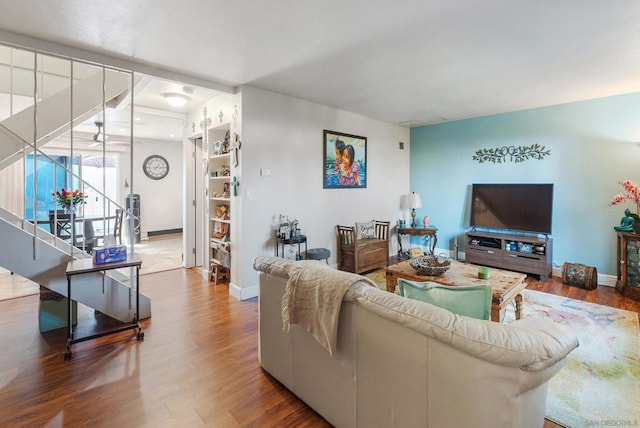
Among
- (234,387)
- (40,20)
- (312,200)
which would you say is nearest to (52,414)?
(234,387)

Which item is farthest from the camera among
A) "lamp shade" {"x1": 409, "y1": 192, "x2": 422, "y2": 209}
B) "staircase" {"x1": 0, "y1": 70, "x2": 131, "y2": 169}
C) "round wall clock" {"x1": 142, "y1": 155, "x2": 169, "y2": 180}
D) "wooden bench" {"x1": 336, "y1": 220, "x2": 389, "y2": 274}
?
"round wall clock" {"x1": 142, "y1": 155, "x2": 169, "y2": 180}

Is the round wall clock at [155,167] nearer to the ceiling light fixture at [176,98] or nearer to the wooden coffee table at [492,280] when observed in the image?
the ceiling light fixture at [176,98]

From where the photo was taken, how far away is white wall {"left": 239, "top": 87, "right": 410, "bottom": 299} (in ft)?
12.1

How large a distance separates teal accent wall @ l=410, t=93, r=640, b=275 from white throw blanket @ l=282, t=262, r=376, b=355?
14.6 feet

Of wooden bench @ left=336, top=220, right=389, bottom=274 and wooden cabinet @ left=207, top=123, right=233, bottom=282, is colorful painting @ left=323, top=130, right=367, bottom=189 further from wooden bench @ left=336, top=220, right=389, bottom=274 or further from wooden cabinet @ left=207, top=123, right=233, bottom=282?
wooden cabinet @ left=207, top=123, right=233, bottom=282

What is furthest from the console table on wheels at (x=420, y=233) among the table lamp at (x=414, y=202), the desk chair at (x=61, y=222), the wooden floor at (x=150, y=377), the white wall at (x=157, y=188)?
the white wall at (x=157, y=188)

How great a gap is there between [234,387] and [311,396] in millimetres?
583

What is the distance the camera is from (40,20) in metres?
2.25

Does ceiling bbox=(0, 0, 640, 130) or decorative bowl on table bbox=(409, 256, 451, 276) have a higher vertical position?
ceiling bbox=(0, 0, 640, 130)

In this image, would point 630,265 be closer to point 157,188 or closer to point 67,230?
point 67,230

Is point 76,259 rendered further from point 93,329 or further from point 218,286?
point 218,286

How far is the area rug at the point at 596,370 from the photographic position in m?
1.78

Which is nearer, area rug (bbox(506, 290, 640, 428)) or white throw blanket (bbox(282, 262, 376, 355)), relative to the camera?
white throw blanket (bbox(282, 262, 376, 355))

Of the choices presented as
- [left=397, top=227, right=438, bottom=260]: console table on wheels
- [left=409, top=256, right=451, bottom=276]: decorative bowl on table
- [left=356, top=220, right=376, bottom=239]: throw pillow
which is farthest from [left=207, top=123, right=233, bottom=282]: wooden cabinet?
[left=397, top=227, right=438, bottom=260]: console table on wheels
